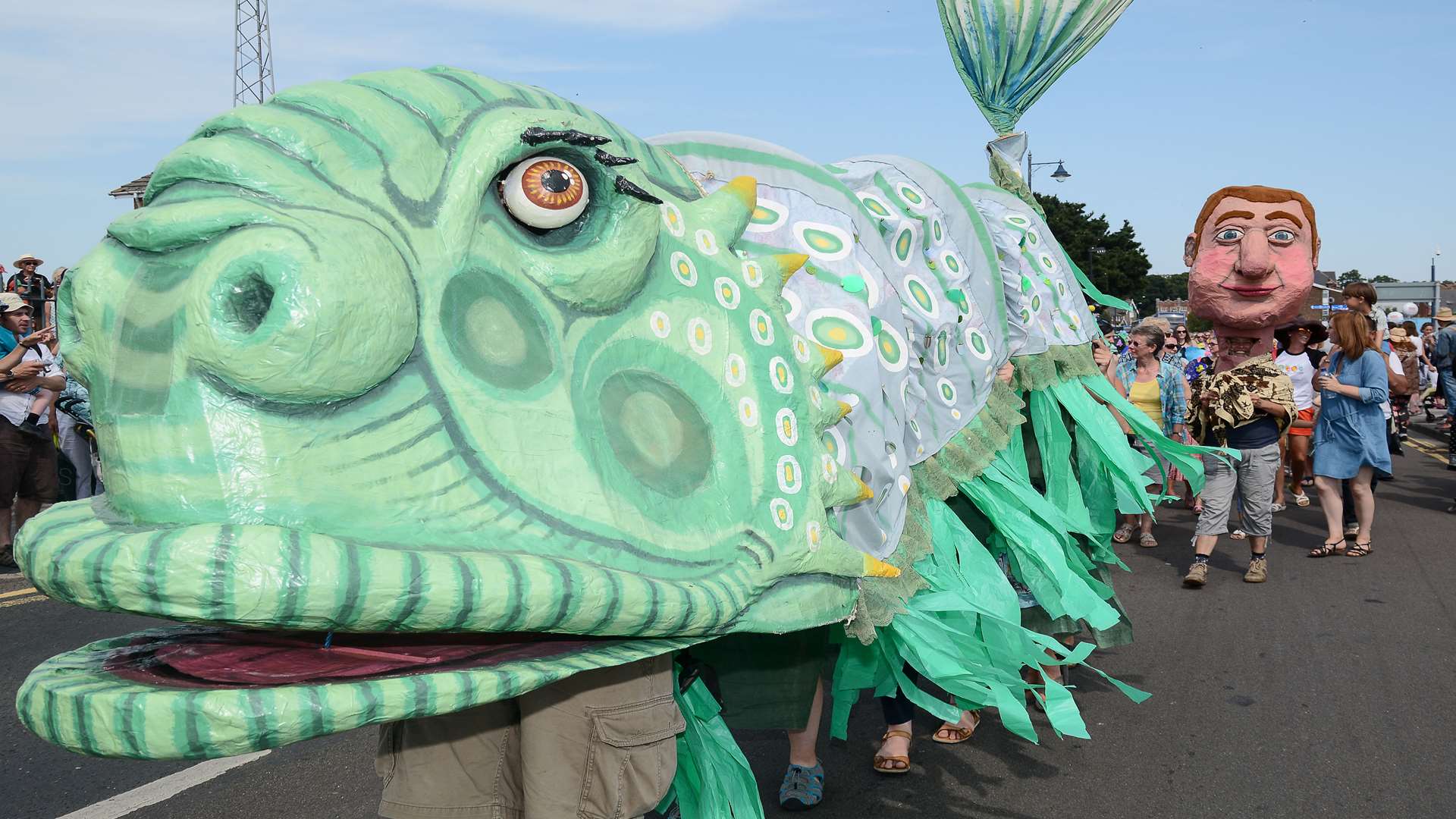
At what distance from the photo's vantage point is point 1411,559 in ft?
22.1

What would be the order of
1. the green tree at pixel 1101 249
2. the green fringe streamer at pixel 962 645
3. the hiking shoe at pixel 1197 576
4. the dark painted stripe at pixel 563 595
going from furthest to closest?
1. the green tree at pixel 1101 249
2. the hiking shoe at pixel 1197 576
3. the green fringe streamer at pixel 962 645
4. the dark painted stripe at pixel 563 595

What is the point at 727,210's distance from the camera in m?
1.82

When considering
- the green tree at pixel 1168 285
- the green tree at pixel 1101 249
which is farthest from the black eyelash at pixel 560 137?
the green tree at pixel 1168 285

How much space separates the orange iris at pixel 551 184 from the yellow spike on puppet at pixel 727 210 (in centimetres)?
28

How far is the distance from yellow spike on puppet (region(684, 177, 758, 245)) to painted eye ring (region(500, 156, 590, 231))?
0.94 ft

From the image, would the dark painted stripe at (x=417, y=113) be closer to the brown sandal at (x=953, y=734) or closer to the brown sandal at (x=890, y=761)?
the brown sandal at (x=890, y=761)

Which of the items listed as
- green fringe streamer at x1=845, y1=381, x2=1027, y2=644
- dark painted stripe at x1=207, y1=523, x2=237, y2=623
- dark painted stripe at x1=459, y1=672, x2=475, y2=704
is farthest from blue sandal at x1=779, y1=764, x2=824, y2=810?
dark painted stripe at x1=207, y1=523, x2=237, y2=623

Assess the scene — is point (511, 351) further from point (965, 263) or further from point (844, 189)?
point (965, 263)

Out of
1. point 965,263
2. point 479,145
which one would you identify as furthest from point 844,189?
point 479,145

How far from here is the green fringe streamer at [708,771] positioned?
2195mm

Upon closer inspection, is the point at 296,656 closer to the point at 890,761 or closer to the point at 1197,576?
the point at 890,761

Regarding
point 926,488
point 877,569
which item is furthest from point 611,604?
point 926,488

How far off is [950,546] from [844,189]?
859 millimetres

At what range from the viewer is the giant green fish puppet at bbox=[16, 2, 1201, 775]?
121 centimetres
